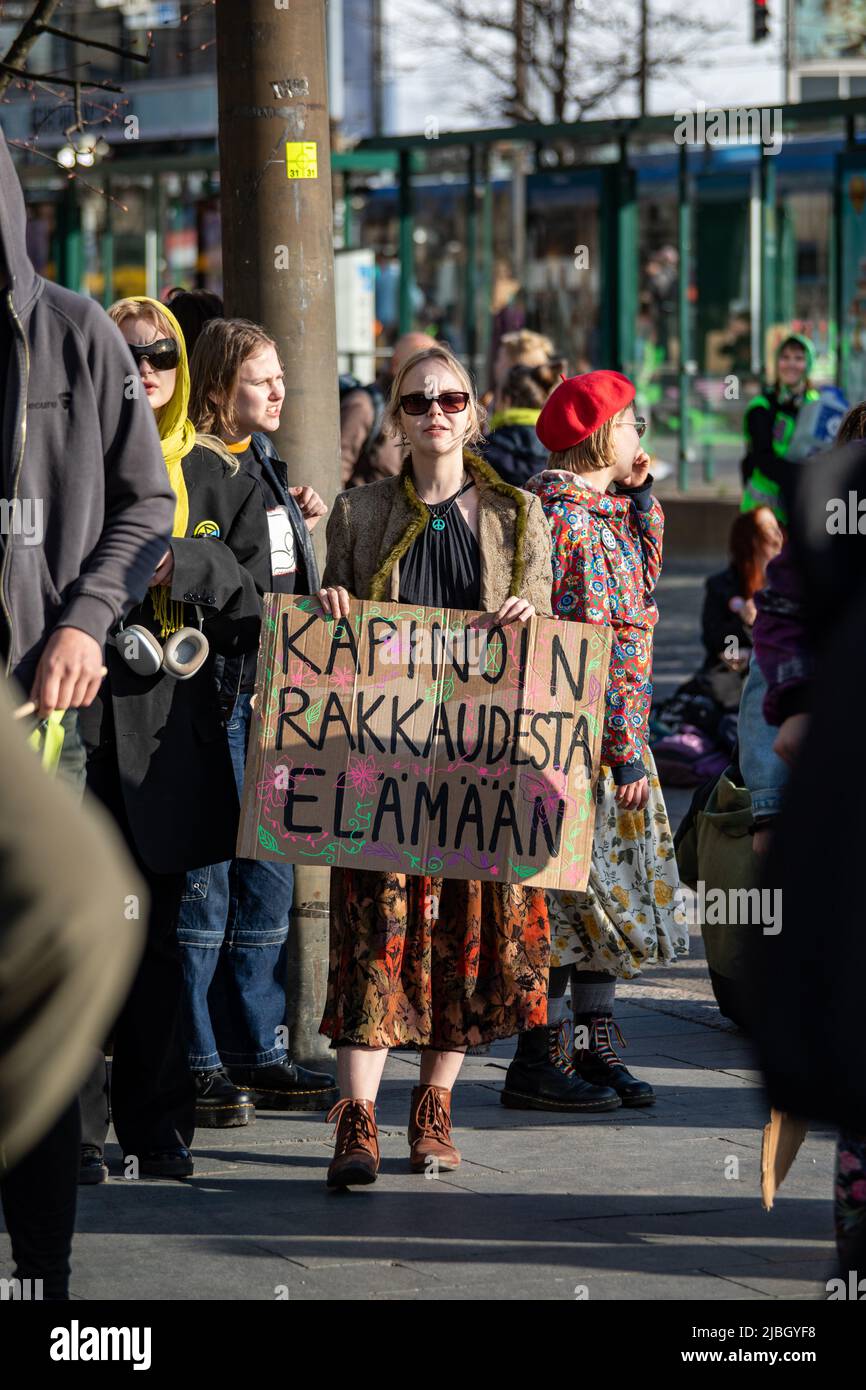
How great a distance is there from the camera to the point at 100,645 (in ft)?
12.7

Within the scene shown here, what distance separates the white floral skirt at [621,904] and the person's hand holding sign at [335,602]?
989 mm

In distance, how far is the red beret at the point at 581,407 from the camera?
220 inches

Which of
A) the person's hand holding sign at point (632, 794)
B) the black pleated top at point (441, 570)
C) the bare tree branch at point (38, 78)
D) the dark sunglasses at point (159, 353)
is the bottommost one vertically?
the person's hand holding sign at point (632, 794)

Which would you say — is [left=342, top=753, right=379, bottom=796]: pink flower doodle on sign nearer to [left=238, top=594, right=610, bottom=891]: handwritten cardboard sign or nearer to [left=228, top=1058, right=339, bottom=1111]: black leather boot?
[left=238, top=594, right=610, bottom=891]: handwritten cardboard sign

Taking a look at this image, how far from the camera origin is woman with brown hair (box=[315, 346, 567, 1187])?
504 cm

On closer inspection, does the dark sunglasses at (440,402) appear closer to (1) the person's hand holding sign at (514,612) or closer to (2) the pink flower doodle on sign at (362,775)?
(1) the person's hand holding sign at (514,612)

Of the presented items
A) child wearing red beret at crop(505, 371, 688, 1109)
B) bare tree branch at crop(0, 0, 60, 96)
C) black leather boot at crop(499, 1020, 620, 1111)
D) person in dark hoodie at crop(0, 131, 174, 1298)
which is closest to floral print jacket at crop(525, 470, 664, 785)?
child wearing red beret at crop(505, 371, 688, 1109)

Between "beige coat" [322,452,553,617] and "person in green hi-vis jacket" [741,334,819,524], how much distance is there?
7.15m

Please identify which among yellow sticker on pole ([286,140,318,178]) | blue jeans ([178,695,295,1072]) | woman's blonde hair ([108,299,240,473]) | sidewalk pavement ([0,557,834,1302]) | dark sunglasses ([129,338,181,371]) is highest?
yellow sticker on pole ([286,140,318,178])

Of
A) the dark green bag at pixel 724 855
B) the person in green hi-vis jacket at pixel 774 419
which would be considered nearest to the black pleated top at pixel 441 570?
the dark green bag at pixel 724 855

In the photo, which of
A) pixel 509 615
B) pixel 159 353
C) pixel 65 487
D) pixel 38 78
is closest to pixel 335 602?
pixel 509 615

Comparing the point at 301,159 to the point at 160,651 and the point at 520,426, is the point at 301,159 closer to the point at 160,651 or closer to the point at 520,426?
the point at 160,651

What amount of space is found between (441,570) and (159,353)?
86 centimetres

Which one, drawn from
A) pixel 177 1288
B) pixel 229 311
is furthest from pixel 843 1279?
pixel 229 311
